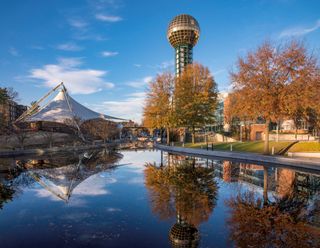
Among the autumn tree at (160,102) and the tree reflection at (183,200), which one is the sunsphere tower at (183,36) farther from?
the tree reflection at (183,200)

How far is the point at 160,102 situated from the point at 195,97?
7.15 meters

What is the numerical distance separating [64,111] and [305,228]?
51.3m

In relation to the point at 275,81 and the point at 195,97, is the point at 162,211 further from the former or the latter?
the point at 195,97

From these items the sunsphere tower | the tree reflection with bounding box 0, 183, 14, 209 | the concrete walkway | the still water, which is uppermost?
the sunsphere tower

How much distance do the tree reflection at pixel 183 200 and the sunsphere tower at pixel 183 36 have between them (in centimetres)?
10224

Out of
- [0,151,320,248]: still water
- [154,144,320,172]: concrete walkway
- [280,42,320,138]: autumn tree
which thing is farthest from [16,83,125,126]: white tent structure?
[280,42,320,138]: autumn tree

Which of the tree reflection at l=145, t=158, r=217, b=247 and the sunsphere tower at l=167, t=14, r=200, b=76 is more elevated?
the sunsphere tower at l=167, t=14, r=200, b=76

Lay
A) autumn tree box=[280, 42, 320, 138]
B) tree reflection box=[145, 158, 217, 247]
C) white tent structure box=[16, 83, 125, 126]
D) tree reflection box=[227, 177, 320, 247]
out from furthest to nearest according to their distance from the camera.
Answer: white tent structure box=[16, 83, 125, 126] < autumn tree box=[280, 42, 320, 138] < tree reflection box=[145, 158, 217, 247] < tree reflection box=[227, 177, 320, 247]

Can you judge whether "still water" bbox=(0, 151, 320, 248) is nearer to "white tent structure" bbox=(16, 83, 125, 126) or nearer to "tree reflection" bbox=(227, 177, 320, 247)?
"tree reflection" bbox=(227, 177, 320, 247)

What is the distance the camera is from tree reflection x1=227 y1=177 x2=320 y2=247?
20.0 ft

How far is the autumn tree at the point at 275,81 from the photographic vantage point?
21375mm

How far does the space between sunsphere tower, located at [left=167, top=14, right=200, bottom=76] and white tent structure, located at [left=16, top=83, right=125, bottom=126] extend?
223 ft

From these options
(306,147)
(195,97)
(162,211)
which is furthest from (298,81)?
(162,211)

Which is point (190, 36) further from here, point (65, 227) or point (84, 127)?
point (65, 227)
